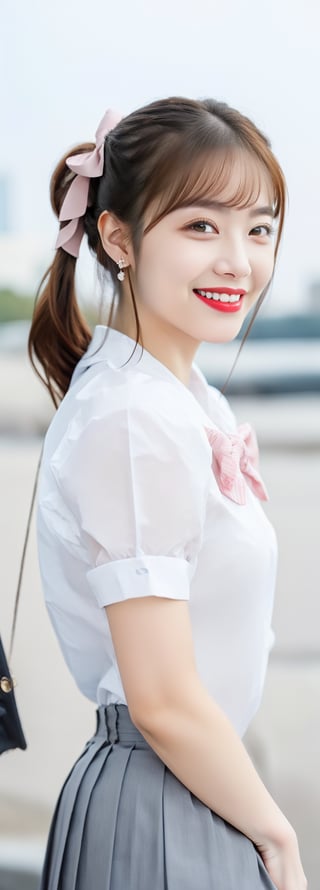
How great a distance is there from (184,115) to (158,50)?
2.07 meters

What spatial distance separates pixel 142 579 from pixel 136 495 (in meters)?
0.07

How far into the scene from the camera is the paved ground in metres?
2.08

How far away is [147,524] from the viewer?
2.85ft

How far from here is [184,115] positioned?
3.09 feet

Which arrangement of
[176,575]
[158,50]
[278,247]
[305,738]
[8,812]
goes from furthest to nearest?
[158,50]
[305,738]
[8,812]
[278,247]
[176,575]

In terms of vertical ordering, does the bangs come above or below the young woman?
above

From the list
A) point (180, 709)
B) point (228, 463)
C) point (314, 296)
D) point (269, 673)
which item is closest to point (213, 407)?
point (228, 463)

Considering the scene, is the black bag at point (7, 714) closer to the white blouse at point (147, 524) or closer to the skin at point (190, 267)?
the white blouse at point (147, 524)

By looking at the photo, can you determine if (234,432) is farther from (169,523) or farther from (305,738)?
(305,738)

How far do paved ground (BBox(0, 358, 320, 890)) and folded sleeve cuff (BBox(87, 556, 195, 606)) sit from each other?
1.27 metres

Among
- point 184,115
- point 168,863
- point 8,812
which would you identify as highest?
point 184,115

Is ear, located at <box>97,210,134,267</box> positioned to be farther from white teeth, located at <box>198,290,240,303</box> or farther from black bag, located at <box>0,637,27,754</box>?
black bag, located at <box>0,637,27,754</box>

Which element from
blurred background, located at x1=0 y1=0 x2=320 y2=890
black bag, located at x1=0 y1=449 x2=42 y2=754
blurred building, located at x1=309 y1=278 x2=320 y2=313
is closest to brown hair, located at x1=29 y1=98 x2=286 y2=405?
black bag, located at x1=0 y1=449 x2=42 y2=754

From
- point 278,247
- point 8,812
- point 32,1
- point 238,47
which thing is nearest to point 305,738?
point 8,812
